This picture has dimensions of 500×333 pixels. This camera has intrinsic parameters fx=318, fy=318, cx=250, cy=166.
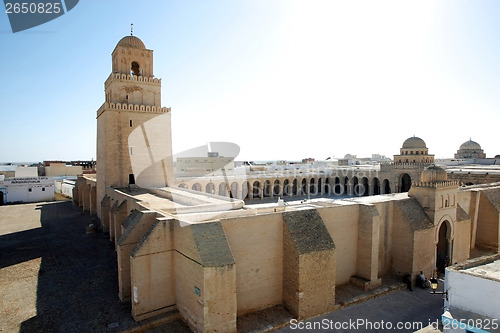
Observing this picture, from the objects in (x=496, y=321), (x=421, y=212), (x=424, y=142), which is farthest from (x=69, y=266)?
(x=424, y=142)

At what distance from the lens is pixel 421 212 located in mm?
13180

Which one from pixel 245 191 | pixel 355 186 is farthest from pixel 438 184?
pixel 355 186

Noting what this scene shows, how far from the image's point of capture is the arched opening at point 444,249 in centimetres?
1395

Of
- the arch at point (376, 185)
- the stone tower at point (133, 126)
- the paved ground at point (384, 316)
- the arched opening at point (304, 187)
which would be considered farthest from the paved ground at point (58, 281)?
the arch at point (376, 185)

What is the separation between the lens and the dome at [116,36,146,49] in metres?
18.2

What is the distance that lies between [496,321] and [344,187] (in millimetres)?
29022

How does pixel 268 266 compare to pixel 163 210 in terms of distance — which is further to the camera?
pixel 163 210

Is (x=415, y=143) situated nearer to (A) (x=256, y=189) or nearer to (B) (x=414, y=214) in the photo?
(A) (x=256, y=189)

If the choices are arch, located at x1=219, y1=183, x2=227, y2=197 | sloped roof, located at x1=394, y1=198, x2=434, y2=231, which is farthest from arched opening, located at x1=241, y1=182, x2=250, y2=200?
sloped roof, located at x1=394, y1=198, x2=434, y2=231

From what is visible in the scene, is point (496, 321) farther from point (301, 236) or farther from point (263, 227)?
point (263, 227)

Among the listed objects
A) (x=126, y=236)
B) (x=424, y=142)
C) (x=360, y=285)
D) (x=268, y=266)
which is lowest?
(x=360, y=285)

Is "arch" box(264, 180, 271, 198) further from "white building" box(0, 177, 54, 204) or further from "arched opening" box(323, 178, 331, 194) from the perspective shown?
"white building" box(0, 177, 54, 204)

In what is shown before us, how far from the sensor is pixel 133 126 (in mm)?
18203

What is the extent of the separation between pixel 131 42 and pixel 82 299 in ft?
47.0
